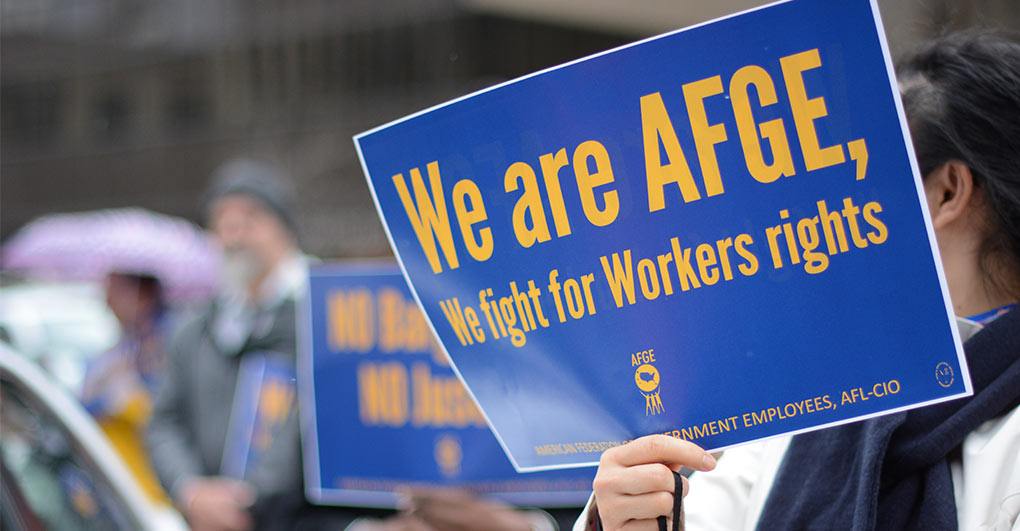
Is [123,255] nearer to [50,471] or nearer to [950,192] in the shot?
[50,471]

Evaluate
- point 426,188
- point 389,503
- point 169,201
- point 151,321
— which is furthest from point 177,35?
point 426,188

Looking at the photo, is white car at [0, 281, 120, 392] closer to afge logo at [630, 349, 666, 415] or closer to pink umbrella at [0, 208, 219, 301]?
pink umbrella at [0, 208, 219, 301]

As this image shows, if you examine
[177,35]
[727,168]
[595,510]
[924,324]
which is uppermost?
[177,35]

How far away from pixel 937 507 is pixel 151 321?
513cm

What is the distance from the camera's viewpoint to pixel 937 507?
1.53m

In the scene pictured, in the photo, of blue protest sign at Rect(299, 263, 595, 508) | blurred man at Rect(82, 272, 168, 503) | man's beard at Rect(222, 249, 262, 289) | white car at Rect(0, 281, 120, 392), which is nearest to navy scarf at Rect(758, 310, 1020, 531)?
blue protest sign at Rect(299, 263, 595, 508)

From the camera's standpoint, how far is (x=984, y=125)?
5.27ft

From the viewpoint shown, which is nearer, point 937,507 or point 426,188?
point 937,507

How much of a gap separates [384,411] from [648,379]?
2.19m

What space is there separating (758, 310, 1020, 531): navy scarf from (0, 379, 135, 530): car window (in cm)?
193

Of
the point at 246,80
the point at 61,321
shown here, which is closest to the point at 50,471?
the point at 61,321

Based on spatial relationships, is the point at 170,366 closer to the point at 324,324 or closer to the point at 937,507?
the point at 324,324

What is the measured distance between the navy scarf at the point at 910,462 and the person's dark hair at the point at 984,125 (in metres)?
0.10

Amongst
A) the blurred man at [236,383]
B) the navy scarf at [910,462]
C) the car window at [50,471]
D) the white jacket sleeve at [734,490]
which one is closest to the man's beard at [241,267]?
the blurred man at [236,383]
